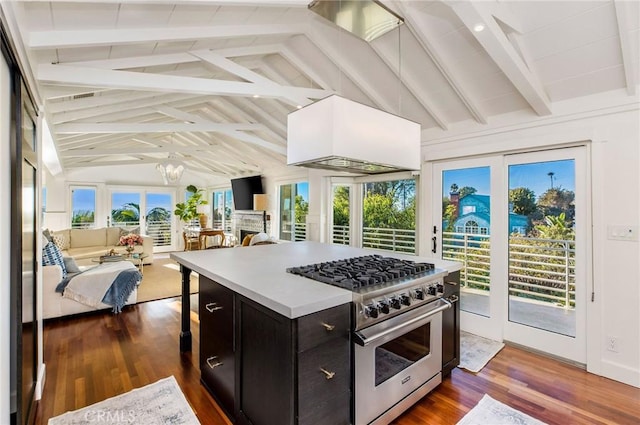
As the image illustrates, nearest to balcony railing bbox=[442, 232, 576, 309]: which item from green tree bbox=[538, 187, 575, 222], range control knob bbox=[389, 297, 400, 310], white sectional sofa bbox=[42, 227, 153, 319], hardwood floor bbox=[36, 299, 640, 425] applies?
green tree bbox=[538, 187, 575, 222]

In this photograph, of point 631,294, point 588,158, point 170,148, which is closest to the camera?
point 631,294

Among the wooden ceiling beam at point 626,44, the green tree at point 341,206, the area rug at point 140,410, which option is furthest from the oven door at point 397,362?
the green tree at point 341,206

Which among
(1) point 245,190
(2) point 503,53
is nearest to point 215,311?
(2) point 503,53

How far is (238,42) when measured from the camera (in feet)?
10.6

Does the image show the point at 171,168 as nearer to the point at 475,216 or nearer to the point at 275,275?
the point at 275,275

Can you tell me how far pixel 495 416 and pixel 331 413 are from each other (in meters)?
1.27

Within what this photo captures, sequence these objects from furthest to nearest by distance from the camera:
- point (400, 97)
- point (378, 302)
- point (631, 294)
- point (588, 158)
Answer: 1. point (400, 97)
2. point (588, 158)
3. point (631, 294)
4. point (378, 302)

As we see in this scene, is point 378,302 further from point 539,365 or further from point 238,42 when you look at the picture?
point 238,42

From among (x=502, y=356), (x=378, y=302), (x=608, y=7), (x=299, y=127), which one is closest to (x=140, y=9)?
(x=299, y=127)

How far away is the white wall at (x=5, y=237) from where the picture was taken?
1.30 m

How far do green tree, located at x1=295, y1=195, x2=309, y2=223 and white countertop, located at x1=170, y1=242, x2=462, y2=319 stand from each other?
3.23 metres

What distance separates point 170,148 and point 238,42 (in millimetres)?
3695

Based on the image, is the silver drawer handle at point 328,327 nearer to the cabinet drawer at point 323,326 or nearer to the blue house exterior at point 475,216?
the cabinet drawer at point 323,326

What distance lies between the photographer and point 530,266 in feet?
9.89
